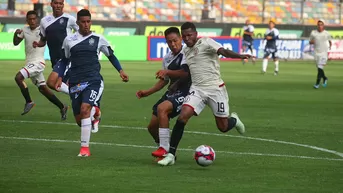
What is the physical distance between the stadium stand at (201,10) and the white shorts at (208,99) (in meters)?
33.8

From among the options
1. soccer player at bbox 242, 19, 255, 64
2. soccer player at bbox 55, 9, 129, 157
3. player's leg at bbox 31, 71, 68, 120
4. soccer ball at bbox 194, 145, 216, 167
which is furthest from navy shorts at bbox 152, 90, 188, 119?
soccer player at bbox 242, 19, 255, 64

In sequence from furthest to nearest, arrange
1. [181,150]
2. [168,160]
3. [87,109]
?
[181,150] → [87,109] → [168,160]

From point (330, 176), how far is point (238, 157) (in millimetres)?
2098

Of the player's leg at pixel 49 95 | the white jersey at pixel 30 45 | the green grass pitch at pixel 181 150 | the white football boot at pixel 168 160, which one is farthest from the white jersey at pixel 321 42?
the white football boot at pixel 168 160

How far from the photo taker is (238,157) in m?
13.2

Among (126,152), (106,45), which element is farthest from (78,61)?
(126,152)

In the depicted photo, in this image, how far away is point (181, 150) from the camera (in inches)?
551

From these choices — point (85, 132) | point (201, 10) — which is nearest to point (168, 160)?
point (85, 132)

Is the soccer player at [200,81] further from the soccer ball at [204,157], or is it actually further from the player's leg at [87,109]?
the player's leg at [87,109]

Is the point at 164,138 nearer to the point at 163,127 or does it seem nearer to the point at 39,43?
the point at 163,127

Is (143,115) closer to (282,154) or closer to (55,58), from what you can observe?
(55,58)

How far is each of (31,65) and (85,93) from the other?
21.5ft

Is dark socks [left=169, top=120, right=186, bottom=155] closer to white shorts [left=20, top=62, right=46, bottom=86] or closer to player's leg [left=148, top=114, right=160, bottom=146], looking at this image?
player's leg [left=148, top=114, right=160, bottom=146]

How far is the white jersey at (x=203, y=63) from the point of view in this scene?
12.6 metres
